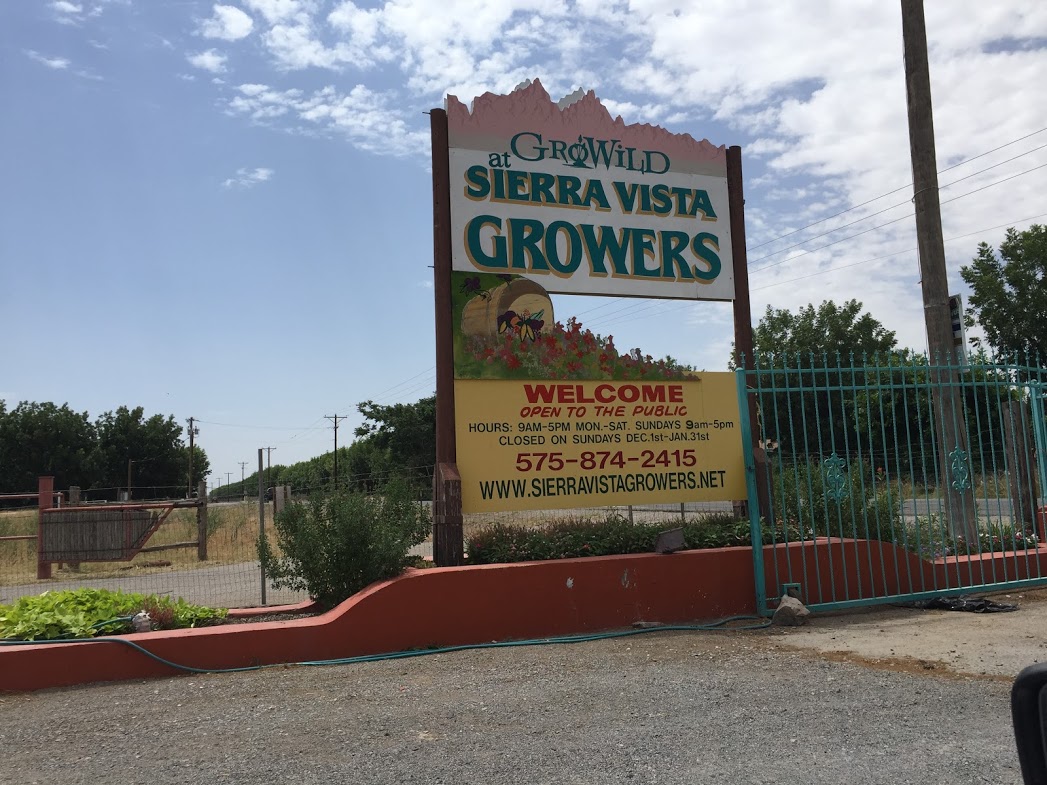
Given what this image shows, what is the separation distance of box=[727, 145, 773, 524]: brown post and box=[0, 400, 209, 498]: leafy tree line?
5935cm

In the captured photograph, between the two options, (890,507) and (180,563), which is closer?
(890,507)

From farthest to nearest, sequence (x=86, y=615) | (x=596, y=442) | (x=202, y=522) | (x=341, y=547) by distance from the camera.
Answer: (x=202, y=522), (x=596, y=442), (x=341, y=547), (x=86, y=615)

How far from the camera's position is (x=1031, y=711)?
62.0 inches

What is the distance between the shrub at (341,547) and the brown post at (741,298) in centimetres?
383

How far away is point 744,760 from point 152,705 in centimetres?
395

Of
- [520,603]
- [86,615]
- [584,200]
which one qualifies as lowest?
[520,603]

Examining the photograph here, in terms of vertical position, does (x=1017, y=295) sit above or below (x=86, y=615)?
above

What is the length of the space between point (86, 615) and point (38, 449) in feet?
212

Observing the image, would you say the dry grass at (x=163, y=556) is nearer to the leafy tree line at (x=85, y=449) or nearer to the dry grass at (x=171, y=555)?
the dry grass at (x=171, y=555)

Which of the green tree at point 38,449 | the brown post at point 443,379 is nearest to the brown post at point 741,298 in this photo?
the brown post at point 443,379

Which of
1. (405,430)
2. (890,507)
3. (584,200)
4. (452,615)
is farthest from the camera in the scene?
(405,430)

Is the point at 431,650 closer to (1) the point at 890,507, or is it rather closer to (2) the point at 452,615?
(2) the point at 452,615

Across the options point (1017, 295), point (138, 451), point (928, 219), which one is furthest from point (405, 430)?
point (928, 219)

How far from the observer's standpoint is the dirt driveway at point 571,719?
4.27 m
